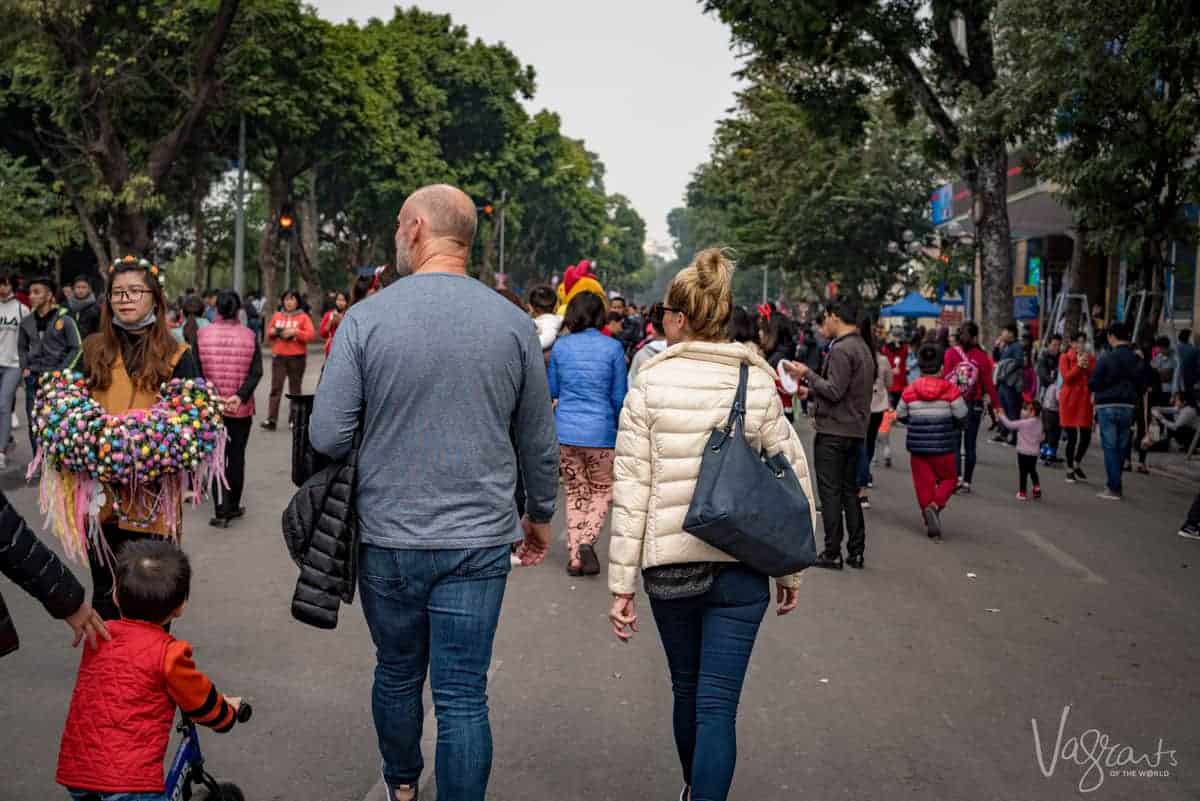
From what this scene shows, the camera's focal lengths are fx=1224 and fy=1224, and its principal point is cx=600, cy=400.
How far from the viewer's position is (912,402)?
9.84 m

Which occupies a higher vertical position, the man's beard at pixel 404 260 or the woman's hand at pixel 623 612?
the man's beard at pixel 404 260

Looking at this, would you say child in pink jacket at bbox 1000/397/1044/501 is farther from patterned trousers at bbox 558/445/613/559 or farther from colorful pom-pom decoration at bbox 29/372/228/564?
colorful pom-pom decoration at bbox 29/372/228/564

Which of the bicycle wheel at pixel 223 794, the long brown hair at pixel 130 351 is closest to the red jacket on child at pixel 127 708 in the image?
the bicycle wheel at pixel 223 794

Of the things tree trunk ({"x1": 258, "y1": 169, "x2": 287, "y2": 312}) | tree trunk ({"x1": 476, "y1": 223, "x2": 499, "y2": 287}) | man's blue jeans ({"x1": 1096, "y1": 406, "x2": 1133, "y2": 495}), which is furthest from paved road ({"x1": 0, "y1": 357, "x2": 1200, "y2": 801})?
tree trunk ({"x1": 476, "y1": 223, "x2": 499, "y2": 287})

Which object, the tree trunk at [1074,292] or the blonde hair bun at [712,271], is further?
the tree trunk at [1074,292]

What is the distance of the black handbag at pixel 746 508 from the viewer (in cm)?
346

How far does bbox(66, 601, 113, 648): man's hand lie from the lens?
316 centimetres

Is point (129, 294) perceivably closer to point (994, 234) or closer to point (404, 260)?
point (404, 260)

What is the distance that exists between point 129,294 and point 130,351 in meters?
0.22

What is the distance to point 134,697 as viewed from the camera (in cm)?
318

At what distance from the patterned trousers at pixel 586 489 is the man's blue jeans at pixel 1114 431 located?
695cm

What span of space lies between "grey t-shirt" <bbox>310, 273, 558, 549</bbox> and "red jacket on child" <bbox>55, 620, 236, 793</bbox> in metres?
0.62

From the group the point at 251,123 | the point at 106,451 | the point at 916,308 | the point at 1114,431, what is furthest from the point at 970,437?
the point at 916,308

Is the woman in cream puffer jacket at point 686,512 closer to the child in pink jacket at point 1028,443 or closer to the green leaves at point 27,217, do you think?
the child in pink jacket at point 1028,443
